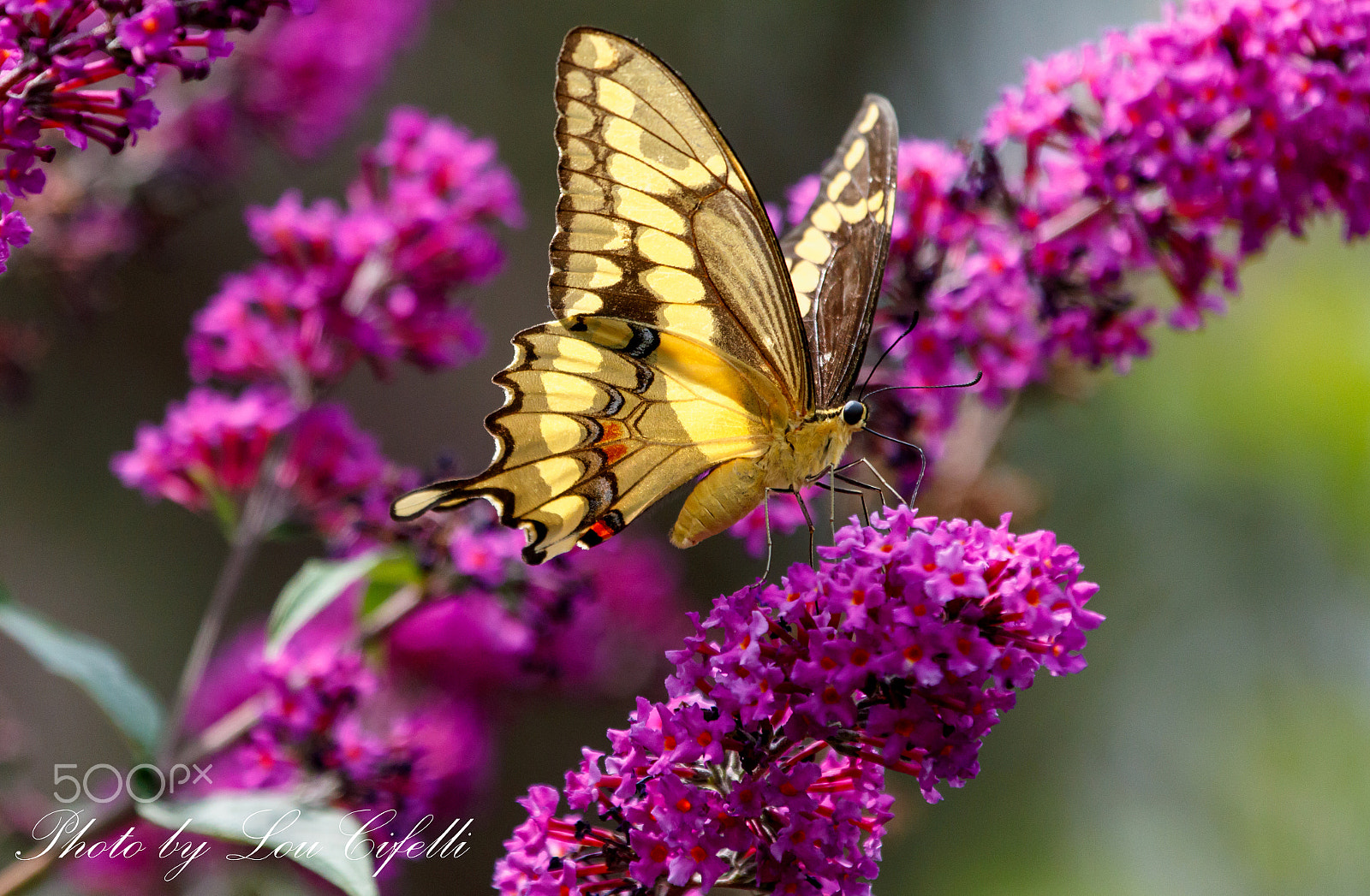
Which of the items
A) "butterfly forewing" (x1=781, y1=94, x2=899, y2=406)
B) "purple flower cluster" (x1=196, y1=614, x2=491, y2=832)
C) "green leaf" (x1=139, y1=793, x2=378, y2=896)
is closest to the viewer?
"green leaf" (x1=139, y1=793, x2=378, y2=896)

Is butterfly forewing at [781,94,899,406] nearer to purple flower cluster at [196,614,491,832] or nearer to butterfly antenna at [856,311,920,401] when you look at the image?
butterfly antenna at [856,311,920,401]

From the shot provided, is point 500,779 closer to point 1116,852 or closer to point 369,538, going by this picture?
point 1116,852

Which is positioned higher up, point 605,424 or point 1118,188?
point 1118,188

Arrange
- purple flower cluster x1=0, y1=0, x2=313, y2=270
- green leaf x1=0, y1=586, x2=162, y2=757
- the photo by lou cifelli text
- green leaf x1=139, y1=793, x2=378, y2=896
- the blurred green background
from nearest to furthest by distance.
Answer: purple flower cluster x1=0, y1=0, x2=313, y2=270 < green leaf x1=139, y1=793, x2=378, y2=896 < the photo by lou cifelli text < green leaf x1=0, y1=586, x2=162, y2=757 < the blurred green background

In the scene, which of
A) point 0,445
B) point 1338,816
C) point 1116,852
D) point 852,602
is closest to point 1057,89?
point 852,602

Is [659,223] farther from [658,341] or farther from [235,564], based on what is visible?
[235,564]

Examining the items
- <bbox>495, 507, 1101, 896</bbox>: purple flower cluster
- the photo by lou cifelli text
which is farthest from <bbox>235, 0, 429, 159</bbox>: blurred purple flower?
<bbox>495, 507, 1101, 896</bbox>: purple flower cluster

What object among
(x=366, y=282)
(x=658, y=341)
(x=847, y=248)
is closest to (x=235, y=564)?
(x=366, y=282)
